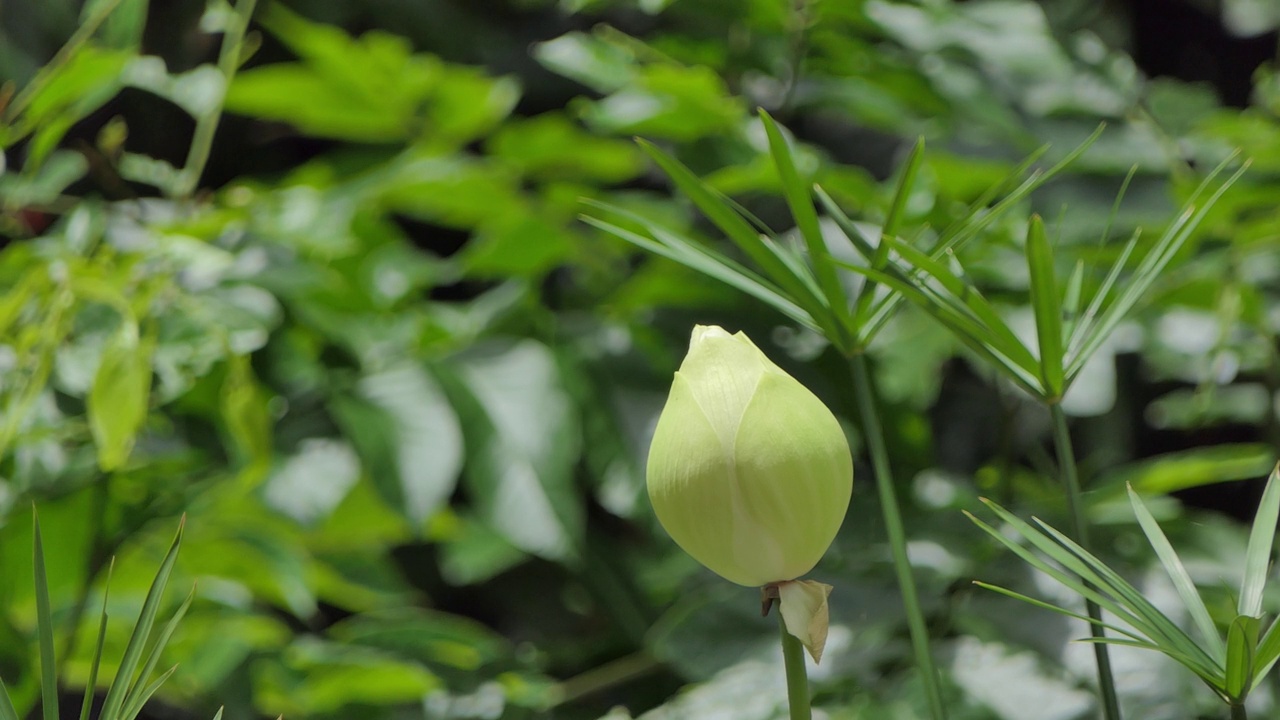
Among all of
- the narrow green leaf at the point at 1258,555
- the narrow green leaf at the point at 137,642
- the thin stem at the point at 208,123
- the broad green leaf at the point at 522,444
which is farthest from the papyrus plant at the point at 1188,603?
the thin stem at the point at 208,123

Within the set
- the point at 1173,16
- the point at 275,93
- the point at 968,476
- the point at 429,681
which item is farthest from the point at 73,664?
the point at 1173,16

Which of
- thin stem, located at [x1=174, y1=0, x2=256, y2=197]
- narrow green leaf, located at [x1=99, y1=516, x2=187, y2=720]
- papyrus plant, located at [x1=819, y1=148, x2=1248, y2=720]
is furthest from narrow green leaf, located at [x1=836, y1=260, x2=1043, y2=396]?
thin stem, located at [x1=174, y1=0, x2=256, y2=197]

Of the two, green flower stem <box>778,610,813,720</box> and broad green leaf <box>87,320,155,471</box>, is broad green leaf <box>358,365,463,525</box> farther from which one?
green flower stem <box>778,610,813,720</box>

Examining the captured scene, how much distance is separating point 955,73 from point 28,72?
2.03 feet

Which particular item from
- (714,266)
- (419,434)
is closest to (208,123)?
(419,434)

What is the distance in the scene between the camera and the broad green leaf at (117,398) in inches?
10.5

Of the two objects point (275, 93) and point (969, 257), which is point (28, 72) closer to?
point (275, 93)

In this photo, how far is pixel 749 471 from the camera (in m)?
0.15

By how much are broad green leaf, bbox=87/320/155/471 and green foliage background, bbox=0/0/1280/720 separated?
4 cm

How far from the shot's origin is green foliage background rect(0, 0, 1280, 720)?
1.31 feet

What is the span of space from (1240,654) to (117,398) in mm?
252

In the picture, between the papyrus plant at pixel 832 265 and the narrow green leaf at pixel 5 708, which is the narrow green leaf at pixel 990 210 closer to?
the papyrus plant at pixel 832 265

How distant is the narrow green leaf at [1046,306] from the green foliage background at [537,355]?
7.4 inches

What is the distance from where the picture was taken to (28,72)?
0.74 metres
